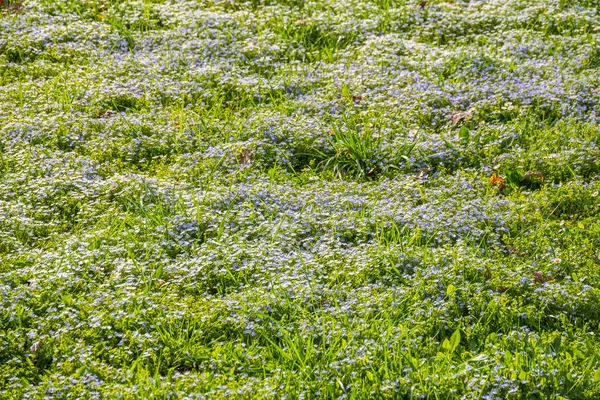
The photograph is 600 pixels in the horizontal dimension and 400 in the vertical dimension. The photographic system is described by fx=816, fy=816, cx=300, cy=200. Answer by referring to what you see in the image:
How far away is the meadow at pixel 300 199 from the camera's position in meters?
4.16

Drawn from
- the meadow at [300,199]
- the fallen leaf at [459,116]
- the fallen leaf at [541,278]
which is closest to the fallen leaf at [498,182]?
the meadow at [300,199]

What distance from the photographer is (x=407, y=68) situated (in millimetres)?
7223

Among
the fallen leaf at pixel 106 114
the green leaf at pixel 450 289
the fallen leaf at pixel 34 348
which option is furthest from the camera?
the fallen leaf at pixel 106 114

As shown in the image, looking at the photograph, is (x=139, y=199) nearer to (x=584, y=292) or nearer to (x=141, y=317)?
(x=141, y=317)

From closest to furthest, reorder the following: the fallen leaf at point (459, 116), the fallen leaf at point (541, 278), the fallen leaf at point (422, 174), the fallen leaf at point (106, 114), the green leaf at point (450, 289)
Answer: the green leaf at point (450, 289)
the fallen leaf at point (541, 278)
the fallen leaf at point (422, 174)
the fallen leaf at point (459, 116)
the fallen leaf at point (106, 114)

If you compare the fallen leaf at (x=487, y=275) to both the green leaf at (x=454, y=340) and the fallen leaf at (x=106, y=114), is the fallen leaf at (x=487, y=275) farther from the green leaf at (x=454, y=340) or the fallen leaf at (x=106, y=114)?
the fallen leaf at (x=106, y=114)

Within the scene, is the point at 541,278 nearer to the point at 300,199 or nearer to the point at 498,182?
the point at 498,182

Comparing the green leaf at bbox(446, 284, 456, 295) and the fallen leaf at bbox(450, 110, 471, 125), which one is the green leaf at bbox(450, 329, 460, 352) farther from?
A: the fallen leaf at bbox(450, 110, 471, 125)

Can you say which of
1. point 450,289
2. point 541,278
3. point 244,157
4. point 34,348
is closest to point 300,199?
point 244,157

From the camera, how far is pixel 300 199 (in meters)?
5.48

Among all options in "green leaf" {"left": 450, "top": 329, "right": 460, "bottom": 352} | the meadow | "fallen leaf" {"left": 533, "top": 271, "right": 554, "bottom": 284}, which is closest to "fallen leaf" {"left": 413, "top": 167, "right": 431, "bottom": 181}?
the meadow

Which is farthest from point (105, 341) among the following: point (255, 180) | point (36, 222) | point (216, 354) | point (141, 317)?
point (255, 180)

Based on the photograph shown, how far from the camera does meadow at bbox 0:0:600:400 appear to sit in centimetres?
416

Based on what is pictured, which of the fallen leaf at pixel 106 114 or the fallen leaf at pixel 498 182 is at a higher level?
the fallen leaf at pixel 106 114
